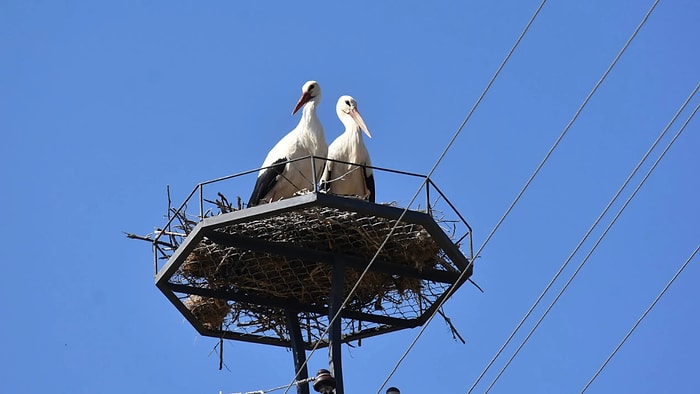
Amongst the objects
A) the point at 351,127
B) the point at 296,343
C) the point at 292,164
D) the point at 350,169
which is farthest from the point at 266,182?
the point at 296,343

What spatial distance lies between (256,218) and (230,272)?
4.37 feet

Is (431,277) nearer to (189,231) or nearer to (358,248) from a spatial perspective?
(358,248)

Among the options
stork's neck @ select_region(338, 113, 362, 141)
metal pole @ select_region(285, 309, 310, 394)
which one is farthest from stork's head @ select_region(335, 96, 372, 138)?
metal pole @ select_region(285, 309, 310, 394)

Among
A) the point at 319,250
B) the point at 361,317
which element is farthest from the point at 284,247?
the point at 361,317

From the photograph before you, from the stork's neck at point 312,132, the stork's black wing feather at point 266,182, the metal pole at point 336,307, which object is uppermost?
the stork's neck at point 312,132

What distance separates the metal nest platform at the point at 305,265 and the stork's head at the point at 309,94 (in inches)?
107

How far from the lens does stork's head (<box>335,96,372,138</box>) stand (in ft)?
71.9

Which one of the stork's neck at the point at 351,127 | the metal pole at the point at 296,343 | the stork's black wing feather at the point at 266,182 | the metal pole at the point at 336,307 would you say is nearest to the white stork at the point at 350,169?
the stork's neck at the point at 351,127

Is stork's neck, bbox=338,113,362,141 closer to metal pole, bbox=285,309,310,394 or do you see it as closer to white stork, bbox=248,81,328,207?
white stork, bbox=248,81,328,207

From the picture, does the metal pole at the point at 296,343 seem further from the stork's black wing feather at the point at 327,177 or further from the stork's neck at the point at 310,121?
the stork's neck at the point at 310,121

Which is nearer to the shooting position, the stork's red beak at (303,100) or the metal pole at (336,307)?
the metal pole at (336,307)

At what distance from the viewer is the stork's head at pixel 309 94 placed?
72.7 feet

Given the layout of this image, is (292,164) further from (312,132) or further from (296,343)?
(296,343)

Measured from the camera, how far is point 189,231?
19.3 m
